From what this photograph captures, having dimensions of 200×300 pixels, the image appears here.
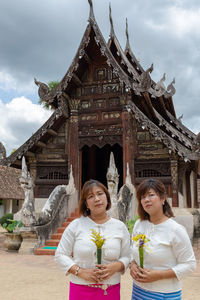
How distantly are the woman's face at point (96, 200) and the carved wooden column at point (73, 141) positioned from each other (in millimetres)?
7617

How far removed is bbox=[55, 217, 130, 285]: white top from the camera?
2.05 m

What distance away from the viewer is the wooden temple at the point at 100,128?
915 centimetres

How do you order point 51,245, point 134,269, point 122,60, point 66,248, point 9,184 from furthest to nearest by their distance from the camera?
point 9,184 → point 122,60 → point 51,245 → point 66,248 → point 134,269

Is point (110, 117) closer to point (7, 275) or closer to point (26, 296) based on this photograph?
point (7, 275)

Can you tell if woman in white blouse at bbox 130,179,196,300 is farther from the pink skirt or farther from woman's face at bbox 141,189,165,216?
the pink skirt

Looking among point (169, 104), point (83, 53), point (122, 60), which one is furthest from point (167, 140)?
point (169, 104)

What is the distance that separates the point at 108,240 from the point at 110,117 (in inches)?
317

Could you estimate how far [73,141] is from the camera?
1007 cm

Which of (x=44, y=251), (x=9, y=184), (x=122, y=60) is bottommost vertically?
(x=44, y=251)

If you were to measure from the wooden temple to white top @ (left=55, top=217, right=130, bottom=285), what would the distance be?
6.71m

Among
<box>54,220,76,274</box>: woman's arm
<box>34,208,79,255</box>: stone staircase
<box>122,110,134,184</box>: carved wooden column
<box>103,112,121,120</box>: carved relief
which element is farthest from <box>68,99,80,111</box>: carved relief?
<box>54,220,76,274</box>: woman's arm

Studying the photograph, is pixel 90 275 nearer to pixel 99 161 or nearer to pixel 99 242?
pixel 99 242

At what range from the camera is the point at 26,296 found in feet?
13.3

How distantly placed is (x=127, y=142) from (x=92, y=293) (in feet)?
24.9
